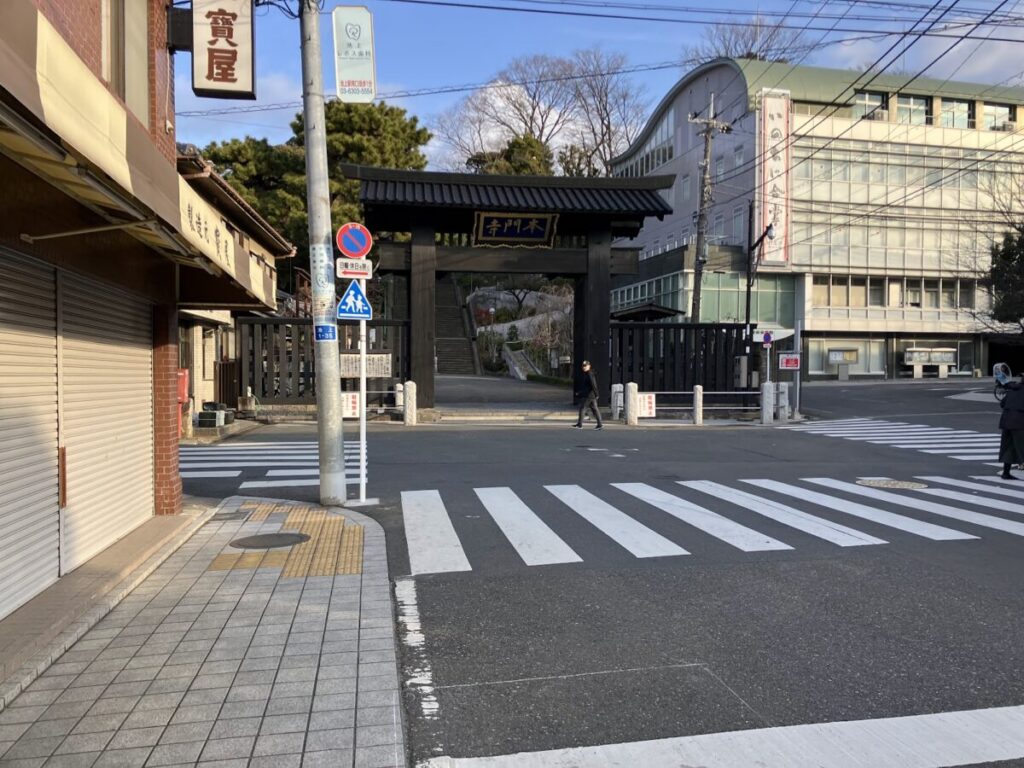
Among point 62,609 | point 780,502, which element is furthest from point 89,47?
point 780,502

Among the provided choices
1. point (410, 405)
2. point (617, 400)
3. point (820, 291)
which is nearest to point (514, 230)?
point (617, 400)

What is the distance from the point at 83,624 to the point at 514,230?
19.1m

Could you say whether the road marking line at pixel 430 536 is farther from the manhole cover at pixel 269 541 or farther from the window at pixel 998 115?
the window at pixel 998 115

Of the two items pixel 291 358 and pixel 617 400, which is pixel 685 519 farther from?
pixel 291 358

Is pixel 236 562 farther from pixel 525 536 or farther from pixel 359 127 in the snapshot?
pixel 359 127

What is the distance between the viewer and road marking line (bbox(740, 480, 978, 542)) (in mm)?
7934

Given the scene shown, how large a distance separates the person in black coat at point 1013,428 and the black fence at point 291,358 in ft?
50.5

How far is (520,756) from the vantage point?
3.42 m

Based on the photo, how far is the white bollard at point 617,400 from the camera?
73.6ft

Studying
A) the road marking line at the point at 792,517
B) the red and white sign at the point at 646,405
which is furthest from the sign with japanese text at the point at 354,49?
the red and white sign at the point at 646,405

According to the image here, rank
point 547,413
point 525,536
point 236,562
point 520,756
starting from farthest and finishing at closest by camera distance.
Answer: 1. point 547,413
2. point 525,536
3. point 236,562
4. point 520,756

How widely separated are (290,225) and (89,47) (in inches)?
979

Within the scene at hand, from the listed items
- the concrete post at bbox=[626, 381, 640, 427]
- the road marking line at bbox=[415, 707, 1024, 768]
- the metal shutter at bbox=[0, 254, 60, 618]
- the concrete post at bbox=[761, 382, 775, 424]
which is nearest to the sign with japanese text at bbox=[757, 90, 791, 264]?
the concrete post at bbox=[761, 382, 775, 424]

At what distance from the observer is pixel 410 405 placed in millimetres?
20797
